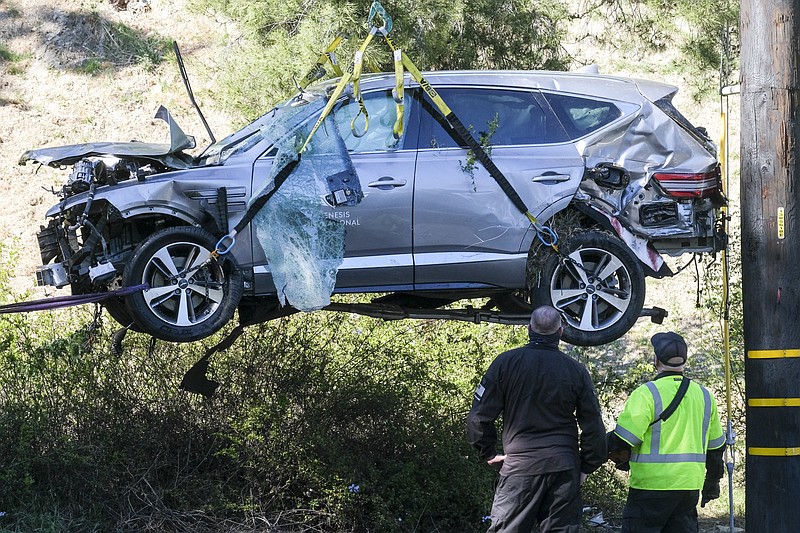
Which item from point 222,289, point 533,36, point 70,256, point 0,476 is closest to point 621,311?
point 222,289

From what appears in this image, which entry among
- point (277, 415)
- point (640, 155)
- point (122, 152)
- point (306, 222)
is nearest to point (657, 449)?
point (640, 155)

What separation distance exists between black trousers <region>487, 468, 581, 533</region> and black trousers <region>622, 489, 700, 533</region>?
17.2 inches

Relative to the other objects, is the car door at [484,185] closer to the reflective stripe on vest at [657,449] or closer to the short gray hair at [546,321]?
the short gray hair at [546,321]

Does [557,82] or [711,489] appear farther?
[557,82]

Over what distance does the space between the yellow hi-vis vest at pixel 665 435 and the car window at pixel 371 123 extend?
94.6 inches

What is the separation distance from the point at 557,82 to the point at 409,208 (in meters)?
1.51

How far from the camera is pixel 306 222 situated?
6.72 meters

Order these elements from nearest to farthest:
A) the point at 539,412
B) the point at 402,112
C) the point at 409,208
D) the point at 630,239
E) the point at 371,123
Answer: the point at 539,412, the point at 402,112, the point at 409,208, the point at 371,123, the point at 630,239

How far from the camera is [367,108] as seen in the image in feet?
22.8

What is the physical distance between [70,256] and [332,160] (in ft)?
6.10

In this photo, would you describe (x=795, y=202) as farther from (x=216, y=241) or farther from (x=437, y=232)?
(x=216, y=241)

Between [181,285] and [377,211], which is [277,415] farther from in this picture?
[377,211]

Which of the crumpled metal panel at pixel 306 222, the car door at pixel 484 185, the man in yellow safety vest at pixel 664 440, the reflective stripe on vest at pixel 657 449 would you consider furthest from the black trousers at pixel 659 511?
the crumpled metal panel at pixel 306 222

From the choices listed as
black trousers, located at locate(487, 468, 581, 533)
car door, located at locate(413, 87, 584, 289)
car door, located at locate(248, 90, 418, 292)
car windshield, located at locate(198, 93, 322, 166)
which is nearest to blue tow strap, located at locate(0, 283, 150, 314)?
car door, located at locate(248, 90, 418, 292)
